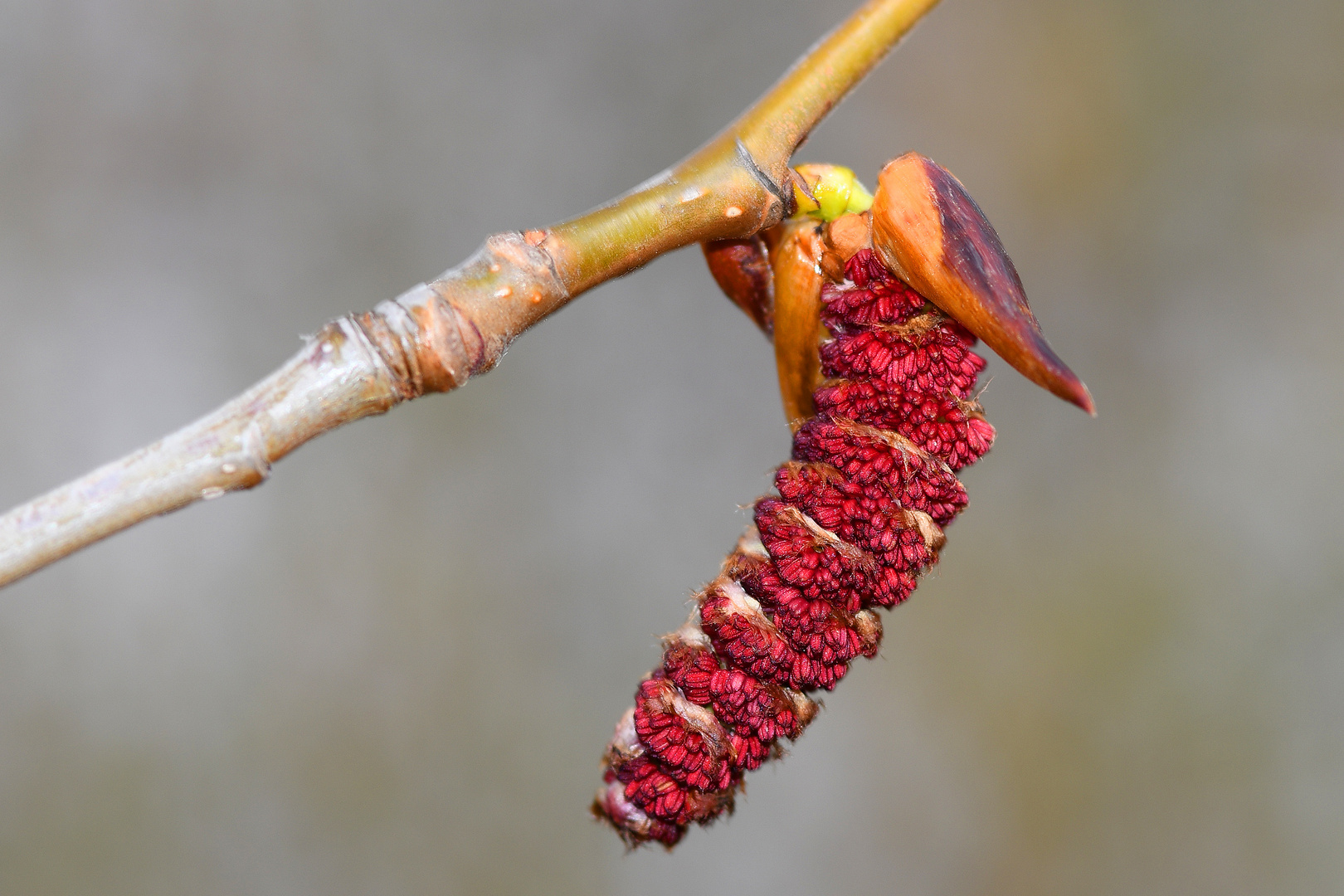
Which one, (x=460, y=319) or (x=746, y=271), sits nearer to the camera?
(x=460, y=319)

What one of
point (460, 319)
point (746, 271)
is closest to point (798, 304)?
point (746, 271)

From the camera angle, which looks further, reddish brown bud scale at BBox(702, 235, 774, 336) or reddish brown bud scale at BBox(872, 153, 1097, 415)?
reddish brown bud scale at BBox(702, 235, 774, 336)

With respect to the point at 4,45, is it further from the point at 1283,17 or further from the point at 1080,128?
the point at 1283,17

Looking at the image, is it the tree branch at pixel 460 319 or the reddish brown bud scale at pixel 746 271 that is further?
the reddish brown bud scale at pixel 746 271

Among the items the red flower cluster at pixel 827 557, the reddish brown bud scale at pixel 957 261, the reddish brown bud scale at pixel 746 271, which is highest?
the reddish brown bud scale at pixel 746 271

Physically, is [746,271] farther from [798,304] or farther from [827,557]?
[827,557]

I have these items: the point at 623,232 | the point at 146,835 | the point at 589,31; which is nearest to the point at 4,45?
the point at 589,31
